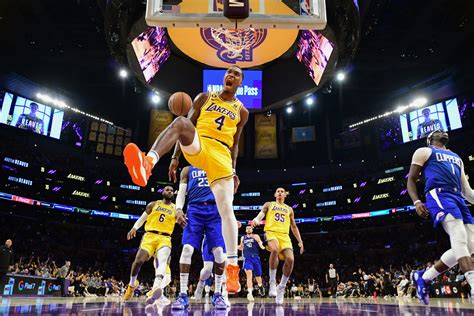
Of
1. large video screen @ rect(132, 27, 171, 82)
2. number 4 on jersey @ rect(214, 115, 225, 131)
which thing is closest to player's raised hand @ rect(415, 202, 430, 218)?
number 4 on jersey @ rect(214, 115, 225, 131)

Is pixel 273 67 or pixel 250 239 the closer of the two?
A: pixel 250 239

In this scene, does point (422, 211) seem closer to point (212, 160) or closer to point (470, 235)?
point (470, 235)

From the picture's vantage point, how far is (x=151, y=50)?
15047 mm

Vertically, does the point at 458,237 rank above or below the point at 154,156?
below

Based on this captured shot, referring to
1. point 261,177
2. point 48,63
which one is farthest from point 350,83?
point 48,63

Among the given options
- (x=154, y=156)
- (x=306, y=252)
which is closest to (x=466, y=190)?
(x=154, y=156)

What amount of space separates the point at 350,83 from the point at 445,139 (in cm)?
2461

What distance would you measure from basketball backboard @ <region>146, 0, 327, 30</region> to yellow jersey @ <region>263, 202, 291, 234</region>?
154 inches

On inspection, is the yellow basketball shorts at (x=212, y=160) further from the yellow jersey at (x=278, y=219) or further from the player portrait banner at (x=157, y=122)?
the player portrait banner at (x=157, y=122)

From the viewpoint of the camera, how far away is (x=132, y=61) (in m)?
14.8

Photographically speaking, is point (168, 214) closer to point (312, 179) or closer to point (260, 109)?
point (260, 109)

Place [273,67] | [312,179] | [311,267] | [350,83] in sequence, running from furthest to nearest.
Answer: [312,179]
[311,267]
[350,83]
[273,67]

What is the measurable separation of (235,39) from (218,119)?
11707mm

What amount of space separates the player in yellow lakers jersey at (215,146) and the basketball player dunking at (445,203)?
2621 mm
